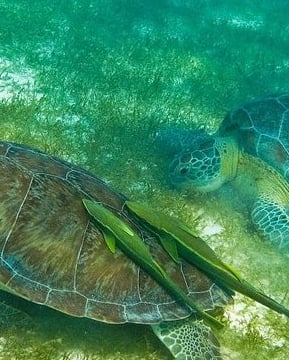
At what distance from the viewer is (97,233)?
3.15m

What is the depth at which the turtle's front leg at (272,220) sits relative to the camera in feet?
14.7

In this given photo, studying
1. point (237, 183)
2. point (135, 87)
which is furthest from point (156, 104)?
point (237, 183)

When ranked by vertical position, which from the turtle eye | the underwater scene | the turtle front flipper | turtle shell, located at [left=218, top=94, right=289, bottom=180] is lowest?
the underwater scene

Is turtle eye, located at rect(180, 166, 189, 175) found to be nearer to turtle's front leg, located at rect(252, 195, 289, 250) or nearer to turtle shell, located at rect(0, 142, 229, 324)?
turtle's front leg, located at rect(252, 195, 289, 250)

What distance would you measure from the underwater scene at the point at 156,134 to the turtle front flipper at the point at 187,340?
16cm

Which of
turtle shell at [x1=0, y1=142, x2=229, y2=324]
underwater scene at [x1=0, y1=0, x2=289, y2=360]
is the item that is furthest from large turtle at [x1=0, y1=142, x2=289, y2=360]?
underwater scene at [x1=0, y1=0, x2=289, y2=360]

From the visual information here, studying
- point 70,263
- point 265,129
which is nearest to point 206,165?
point 265,129

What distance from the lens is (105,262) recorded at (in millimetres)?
3074

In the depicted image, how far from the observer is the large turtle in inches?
117

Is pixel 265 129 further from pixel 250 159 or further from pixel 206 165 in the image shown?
pixel 206 165

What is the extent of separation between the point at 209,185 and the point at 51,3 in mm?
6778

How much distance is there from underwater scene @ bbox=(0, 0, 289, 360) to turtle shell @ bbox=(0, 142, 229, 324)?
198mm

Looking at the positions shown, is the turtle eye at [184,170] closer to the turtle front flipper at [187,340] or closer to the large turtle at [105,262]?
A: the large turtle at [105,262]

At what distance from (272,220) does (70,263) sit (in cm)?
242
